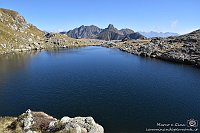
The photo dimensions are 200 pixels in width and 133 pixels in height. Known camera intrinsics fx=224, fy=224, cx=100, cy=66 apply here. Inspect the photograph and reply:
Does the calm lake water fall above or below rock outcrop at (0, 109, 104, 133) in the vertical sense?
below

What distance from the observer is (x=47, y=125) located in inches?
2023

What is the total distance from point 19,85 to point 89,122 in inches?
2517

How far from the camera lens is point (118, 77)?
12394 cm

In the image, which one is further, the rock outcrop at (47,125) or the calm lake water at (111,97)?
the calm lake water at (111,97)

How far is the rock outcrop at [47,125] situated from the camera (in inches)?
1906

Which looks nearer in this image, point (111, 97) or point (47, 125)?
point (47, 125)

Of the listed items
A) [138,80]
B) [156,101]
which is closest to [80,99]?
[156,101]

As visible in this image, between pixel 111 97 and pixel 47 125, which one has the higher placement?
pixel 47 125

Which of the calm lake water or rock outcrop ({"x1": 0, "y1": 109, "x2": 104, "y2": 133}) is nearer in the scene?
rock outcrop ({"x1": 0, "y1": 109, "x2": 104, "y2": 133})

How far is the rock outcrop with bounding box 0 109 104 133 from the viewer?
159 ft

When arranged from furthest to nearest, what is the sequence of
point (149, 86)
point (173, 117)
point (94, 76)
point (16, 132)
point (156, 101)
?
1. point (94, 76)
2. point (149, 86)
3. point (156, 101)
4. point (173, 117)
5. point (16, 132)

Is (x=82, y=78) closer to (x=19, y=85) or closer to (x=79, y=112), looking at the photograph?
(x=19, y=85)

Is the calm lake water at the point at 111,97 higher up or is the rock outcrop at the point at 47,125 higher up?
the rock outcrop at the point at 47,125

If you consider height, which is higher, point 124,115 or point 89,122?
point 89,122
